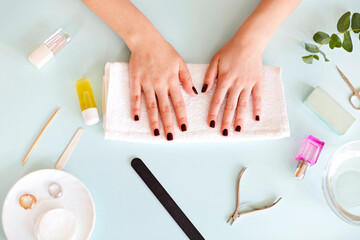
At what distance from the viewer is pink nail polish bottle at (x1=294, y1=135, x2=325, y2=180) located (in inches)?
30.4

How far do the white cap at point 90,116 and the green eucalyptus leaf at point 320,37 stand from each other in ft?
2.03

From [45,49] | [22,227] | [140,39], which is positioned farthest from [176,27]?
[22,227]

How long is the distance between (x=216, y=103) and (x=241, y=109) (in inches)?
2.7

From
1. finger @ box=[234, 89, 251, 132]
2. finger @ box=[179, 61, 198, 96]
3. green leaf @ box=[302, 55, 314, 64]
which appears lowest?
finger @ box=[234, 89, 251, 132]

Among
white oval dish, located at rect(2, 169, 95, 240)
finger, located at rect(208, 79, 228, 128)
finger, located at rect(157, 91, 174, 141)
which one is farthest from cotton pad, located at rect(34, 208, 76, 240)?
finger, located at rect(208, 79, 228, 128)

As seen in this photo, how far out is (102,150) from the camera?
2.41ft

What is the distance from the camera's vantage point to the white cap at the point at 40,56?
0.74 m

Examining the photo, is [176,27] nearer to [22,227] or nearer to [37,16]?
[37,16]

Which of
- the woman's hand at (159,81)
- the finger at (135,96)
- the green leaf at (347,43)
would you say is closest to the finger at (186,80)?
the woman's hand at (159,81)

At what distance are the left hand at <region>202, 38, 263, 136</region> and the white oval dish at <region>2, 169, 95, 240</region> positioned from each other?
35 centimetres

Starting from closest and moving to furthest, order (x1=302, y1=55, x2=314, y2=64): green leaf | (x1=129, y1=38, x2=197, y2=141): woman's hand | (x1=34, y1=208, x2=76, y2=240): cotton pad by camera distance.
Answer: (x1=34, y1=208, x2=76, y2=240): cotton pad < (x1=129, y1=38, x2=197, y2=141): woman's hand < (x1=302, y1=55, x2=314, y2=64): green leaf

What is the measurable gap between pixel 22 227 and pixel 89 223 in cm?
14

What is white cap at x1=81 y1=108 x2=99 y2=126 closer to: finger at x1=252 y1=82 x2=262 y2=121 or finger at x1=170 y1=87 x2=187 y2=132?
finger at x1=170 y1=87 x2=187 y2=132

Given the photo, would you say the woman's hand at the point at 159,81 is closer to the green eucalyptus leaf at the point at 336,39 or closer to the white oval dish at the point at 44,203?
the white oval dish at the point at 44,203
